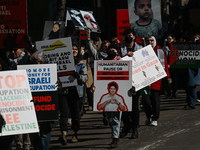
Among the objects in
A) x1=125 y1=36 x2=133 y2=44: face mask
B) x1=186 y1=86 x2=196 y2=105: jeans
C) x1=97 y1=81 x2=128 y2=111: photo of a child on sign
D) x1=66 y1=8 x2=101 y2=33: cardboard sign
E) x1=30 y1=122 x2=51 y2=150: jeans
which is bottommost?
x1=186 y1=86 x2=196 y2=105: jeans

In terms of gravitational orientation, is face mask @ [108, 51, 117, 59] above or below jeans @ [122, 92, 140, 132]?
above

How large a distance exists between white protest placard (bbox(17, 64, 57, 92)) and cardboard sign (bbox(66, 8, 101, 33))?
15.7 feet

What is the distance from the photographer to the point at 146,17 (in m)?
11.3

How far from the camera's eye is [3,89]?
6066 millimetres

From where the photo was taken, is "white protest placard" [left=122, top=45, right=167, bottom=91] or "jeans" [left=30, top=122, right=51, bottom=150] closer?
"jeans" [left=30, top=122, right=51, bottom=150]

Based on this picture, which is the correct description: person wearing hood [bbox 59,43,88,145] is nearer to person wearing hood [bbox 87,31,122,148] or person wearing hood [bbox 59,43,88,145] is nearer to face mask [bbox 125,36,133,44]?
person wearing hood [bbox 87,31,122,148]

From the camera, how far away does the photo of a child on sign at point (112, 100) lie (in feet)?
26.5

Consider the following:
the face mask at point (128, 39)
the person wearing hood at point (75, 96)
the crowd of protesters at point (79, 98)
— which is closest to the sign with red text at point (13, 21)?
the crowd of protesters at point (79, 98)

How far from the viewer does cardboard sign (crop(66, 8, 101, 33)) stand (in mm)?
12070

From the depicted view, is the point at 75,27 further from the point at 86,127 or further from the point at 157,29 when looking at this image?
the point at 86,127

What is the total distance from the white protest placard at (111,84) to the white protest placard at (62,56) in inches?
20.8

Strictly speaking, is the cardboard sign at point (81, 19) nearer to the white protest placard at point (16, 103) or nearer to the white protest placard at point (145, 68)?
the white protest placard at point (145, 68)

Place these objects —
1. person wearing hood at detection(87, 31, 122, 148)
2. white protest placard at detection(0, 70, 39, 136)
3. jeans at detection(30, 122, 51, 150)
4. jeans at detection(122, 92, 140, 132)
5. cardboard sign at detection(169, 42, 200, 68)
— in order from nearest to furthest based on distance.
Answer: white protest placard at detection(0, 70, 39, 136) < jeans at detection(30, 122, 51, 150) < person wearing hood at detection(87, 31, 122, 148) < jeans at detection(122, 92, 140, 132) < cardboard sign at detection(169, 42, 200, 68)

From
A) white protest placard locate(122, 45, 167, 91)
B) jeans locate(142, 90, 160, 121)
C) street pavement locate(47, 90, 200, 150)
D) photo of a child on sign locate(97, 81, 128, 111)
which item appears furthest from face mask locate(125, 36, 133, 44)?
street pavement locate(47, 90, 200, 150)
